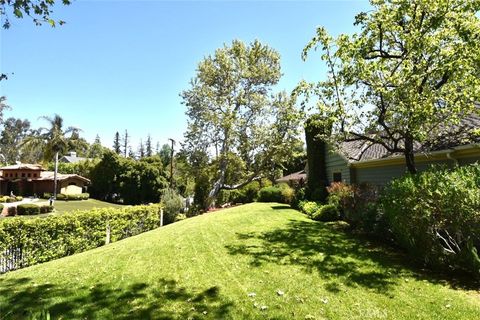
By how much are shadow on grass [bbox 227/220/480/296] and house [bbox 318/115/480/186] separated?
2972 mm

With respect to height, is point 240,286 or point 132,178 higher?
point 132,178

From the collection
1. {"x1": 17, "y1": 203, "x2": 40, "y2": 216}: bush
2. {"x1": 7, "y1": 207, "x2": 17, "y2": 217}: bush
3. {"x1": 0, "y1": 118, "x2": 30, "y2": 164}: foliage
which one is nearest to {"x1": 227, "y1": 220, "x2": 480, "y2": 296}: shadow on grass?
{"x1": 17, "y1": 203, "x2": 40, "y2": 216}: bush

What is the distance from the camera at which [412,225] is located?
735cm

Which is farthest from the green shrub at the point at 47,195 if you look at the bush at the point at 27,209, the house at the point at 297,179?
the house at the point at 297,179

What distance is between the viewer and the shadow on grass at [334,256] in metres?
6.70

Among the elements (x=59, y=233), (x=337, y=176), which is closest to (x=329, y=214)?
(x=337, y=176)

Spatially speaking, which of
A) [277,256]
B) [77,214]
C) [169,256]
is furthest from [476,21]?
[77,214]

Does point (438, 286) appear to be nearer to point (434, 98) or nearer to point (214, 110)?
point (434, 98)

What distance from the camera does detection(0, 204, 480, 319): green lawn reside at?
531 centimetres

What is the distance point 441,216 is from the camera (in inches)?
264

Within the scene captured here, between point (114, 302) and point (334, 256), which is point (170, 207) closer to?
point (334, 256)

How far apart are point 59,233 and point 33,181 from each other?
4769 cm

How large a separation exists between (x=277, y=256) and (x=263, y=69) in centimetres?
2952

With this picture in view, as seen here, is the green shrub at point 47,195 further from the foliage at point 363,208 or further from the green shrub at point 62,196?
the foliage at point 363,208
